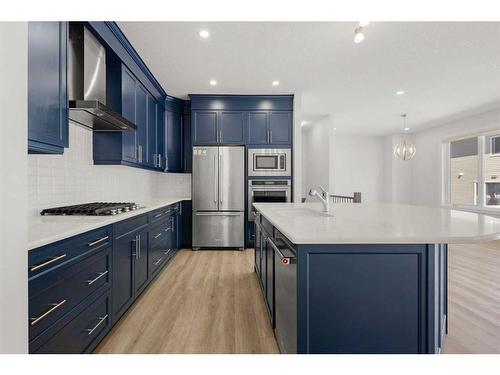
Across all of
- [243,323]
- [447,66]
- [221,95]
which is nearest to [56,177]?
[243,323]

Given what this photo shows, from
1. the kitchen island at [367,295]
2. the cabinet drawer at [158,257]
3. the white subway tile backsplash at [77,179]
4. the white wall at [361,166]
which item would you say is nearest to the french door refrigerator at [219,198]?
the cabinet drawer at [158,257]

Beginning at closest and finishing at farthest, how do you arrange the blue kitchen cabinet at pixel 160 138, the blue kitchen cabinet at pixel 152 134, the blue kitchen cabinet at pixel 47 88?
the blue kitchen cabinet at pixel 47 88 → the blue kitchen cabinet at pixel 152 134 → the blue kitchen cabinet at pixel 160 138

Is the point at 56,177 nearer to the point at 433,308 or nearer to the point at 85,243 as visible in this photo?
the point at 85,243

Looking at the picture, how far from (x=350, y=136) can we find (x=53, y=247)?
8241 millimetres

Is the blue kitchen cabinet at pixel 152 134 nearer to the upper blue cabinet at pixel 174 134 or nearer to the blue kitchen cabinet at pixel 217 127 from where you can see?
the upper blue cabinet at pixel 174 134

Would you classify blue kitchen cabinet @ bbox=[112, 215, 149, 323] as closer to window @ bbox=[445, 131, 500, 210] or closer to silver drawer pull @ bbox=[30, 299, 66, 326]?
silver drawer pull @ bbox=[30, 299, 66, 326]

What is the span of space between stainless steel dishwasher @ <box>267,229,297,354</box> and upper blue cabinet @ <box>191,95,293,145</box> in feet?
9.79

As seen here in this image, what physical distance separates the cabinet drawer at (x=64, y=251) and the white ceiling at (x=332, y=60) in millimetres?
2043

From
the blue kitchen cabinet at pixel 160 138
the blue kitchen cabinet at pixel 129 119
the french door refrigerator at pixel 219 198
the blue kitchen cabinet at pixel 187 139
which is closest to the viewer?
the blue kitchen cabinet at pixel 129 119

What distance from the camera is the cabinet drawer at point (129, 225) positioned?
6.34 ft

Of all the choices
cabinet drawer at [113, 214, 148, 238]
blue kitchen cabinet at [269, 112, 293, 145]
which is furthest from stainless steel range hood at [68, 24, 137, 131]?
blue kitchen cabinet at [269, 112, 293, 145]

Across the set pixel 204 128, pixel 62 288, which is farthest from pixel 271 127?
pixel 62 288

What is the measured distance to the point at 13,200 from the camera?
2.35 ft
